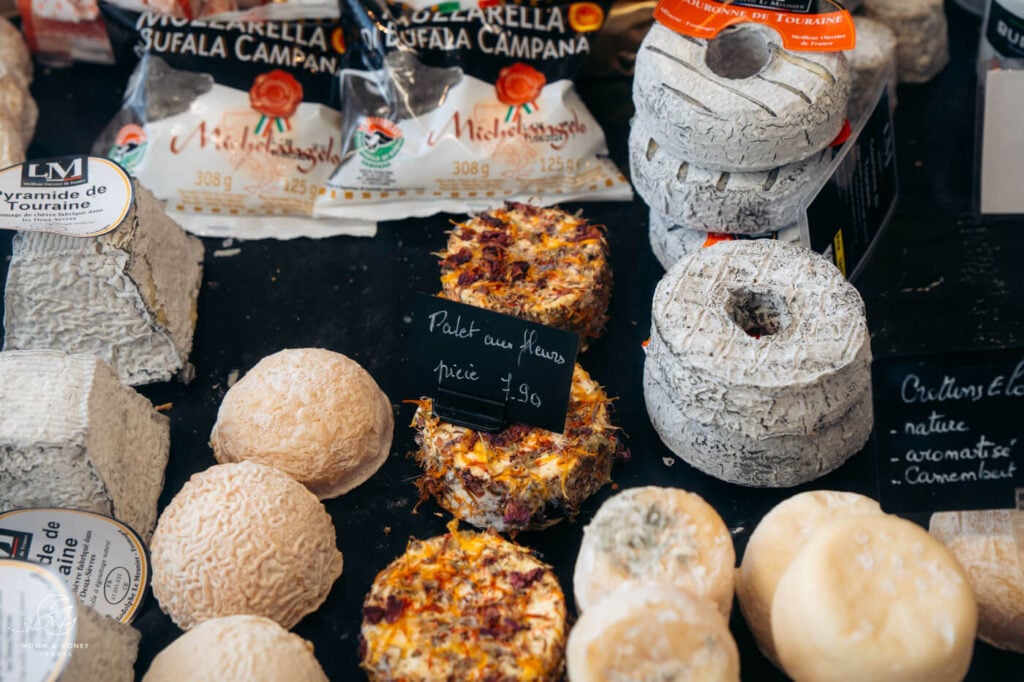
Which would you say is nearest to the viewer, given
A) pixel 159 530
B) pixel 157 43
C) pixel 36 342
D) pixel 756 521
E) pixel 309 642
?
pixel 309 642

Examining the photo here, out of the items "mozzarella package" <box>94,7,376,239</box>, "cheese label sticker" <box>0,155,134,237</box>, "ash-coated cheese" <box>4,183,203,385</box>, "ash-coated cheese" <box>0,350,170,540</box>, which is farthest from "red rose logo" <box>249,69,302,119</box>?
"ash-coated cheese" <box>0,350,170,540</box>

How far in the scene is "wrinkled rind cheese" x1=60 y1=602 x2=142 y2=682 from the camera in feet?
5.78

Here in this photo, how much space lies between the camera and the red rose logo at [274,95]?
3.11 meters

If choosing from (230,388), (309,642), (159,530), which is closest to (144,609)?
(159,530)

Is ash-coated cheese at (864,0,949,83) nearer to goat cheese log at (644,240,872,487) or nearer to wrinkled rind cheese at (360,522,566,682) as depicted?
goat cheese log at (644,240,872,487)

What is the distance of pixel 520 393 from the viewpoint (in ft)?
7.09

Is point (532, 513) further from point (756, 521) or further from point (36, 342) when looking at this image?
point (36, 342)

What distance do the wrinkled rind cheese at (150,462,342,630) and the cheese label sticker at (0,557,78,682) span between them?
0.32 m

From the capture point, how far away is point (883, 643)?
1589 millimetres

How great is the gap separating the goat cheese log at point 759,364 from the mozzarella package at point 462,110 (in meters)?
0.88

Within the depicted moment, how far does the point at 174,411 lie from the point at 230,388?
0.59ft

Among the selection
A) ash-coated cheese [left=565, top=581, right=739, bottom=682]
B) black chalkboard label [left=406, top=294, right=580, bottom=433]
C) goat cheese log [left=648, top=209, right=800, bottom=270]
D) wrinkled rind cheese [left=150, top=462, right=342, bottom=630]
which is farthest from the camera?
goat cheese log [left=648, top=209, right=800, bottom=270]

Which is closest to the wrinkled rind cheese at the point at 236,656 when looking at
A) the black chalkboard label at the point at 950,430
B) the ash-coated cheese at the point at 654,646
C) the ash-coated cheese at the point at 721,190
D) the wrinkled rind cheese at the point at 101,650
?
the wrinkled rind cheese at the point at 101,650

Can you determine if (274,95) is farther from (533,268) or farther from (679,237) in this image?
(679,237)
